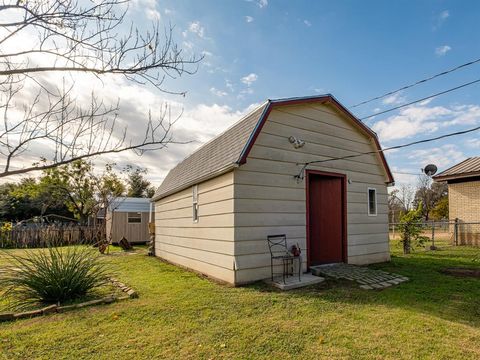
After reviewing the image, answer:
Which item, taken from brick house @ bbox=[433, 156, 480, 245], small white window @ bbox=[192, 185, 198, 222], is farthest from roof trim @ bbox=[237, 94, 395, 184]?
brick house @ bbox=[433, 156, 480, 245]

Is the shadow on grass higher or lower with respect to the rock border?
higher

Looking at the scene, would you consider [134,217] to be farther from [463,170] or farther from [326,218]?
[463,170]

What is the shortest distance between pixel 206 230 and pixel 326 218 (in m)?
3.22

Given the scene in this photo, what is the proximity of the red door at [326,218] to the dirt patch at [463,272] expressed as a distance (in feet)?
8.10

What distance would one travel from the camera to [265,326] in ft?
12.6

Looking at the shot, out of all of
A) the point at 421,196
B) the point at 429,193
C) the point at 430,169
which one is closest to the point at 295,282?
the point at 430,169

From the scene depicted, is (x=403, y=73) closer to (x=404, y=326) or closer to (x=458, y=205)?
(x=404, y=326)

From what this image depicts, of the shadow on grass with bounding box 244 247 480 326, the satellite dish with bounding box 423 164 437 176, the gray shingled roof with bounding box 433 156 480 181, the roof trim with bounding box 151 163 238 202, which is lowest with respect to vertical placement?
the shadow on grass with bounding box 244 247 480 326

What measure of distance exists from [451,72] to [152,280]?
7948 mm

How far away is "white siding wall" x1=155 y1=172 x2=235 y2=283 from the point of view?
6.12 meters

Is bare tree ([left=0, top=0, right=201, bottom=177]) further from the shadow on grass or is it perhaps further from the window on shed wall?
the window on shed wall

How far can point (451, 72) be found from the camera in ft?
19.7

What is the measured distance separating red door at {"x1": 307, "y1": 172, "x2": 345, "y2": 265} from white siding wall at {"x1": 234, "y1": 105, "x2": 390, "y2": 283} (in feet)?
0.89

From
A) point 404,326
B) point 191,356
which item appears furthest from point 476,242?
point 191,356
